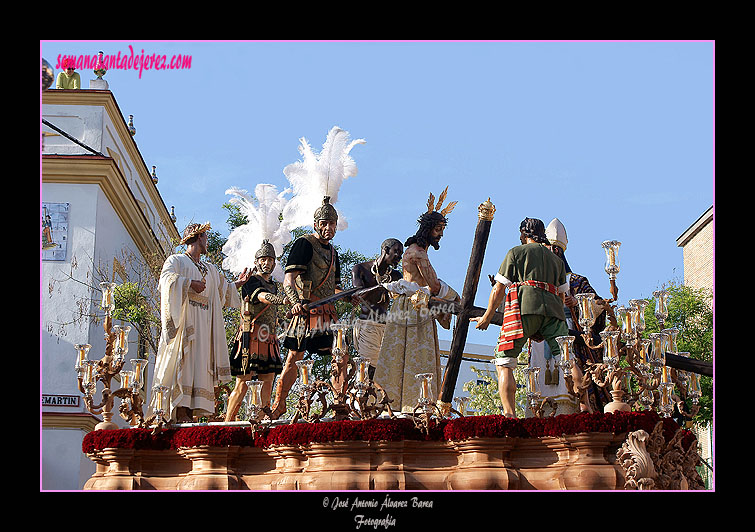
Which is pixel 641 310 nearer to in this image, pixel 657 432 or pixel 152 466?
pixel 657 432

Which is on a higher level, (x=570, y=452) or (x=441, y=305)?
(x=441, y=305)

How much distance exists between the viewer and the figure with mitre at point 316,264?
12.0 meters

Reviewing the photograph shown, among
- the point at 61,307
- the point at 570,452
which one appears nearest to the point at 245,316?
the point at 570,452

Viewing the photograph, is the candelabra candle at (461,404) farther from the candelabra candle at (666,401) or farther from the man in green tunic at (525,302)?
the candelabra candle at (666,401)

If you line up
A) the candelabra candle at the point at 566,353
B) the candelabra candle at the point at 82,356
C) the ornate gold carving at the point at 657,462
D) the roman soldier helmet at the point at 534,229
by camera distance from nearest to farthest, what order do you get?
the ornate gold carving at the point at 657,462 → the candelabra candle at the point at 566,353 → the roman soldier helmet at the point at 534,229 → the candelabra candle at the point at 82,356

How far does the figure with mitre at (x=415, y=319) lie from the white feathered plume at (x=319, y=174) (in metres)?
1.09

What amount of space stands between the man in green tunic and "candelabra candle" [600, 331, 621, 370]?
0.85 m

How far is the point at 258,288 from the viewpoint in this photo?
42.0ft

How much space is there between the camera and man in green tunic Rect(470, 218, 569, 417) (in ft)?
33.3

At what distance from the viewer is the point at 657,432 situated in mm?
9062

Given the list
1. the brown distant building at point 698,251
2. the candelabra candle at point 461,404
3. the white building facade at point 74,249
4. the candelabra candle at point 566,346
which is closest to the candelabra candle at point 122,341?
the candelabra candle at point 461,404

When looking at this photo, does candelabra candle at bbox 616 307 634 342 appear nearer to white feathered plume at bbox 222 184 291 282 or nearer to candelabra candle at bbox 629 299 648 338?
candelabra candle at bbox 629 299 648 338

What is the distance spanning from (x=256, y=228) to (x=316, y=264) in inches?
65.9

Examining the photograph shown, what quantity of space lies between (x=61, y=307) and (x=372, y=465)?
52.4 feet
